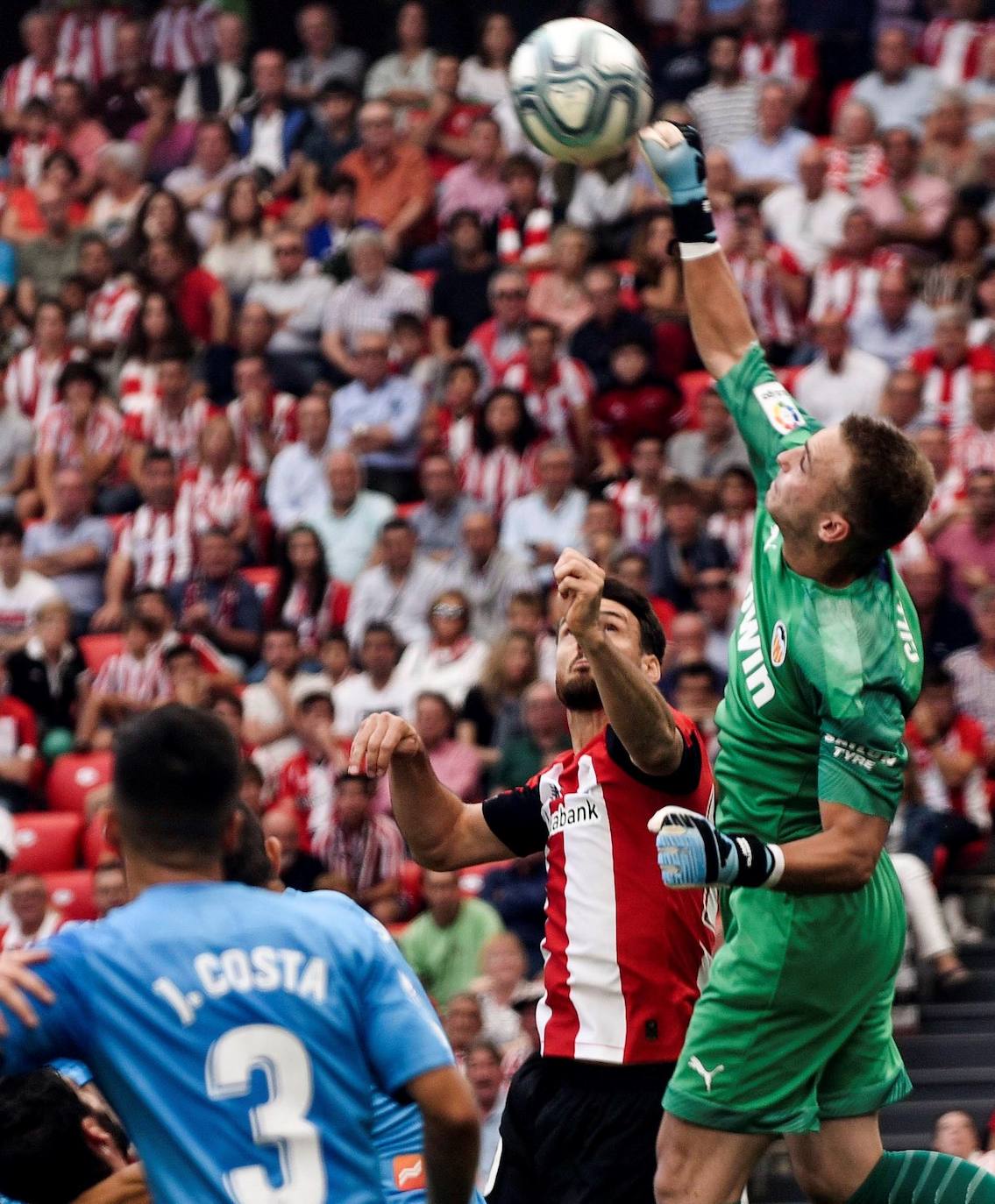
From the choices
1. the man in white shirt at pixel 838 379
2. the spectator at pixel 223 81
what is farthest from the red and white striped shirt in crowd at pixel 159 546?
the spectator at pixel 223 81

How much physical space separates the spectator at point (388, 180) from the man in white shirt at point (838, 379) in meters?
4.59

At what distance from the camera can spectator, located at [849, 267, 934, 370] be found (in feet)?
44.9

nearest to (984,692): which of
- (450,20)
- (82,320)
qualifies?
(82,320)

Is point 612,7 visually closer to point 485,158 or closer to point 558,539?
point 485,158

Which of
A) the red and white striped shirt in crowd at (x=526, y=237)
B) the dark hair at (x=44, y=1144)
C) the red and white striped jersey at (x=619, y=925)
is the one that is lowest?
the red and white striped shirt in crowd at (x=526, y=237)

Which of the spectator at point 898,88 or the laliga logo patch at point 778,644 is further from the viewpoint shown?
the spectator at point 898,88

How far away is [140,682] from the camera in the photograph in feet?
42.3

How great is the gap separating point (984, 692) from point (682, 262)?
5.62 m

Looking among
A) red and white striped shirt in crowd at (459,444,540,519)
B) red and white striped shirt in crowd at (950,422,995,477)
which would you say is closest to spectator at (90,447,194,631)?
red and white striped shirt in crowd at (459,444,540,519)

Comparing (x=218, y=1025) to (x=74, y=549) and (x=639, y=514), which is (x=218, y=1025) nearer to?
(x=639, y=514)

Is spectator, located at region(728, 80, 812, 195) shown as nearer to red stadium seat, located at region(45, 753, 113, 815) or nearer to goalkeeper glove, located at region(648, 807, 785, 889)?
red stadium seat, located at region(45, 753, 113, 815)

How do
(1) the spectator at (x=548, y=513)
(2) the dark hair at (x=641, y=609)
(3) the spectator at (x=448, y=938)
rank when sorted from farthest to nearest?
(1) the spectator at (x=548, y=513)
(3) the spectator at (x=448, y=938)
(2) the dark hair at (x=641, y=609)

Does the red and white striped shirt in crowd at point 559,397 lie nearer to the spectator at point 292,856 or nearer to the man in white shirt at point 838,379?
the man in white shirt at point 838,379

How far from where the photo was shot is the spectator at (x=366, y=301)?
15.5 m
